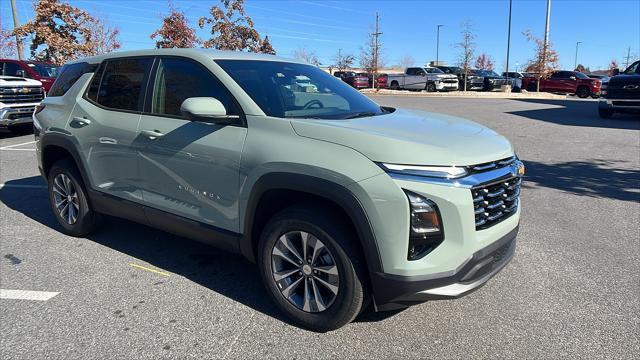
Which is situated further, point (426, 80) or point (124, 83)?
point (426, 80)

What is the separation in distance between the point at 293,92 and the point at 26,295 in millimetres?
2551

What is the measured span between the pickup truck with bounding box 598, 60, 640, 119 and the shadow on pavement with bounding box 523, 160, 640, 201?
8076 mm

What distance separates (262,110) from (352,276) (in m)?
1.30

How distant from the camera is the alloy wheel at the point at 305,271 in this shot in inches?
117

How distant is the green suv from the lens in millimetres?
2666

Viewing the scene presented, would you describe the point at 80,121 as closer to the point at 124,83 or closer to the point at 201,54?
the point at 124,83

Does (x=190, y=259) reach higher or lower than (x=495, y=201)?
lower

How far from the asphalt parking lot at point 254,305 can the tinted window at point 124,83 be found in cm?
138

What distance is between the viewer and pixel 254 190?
123 inches

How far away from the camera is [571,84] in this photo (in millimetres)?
33281

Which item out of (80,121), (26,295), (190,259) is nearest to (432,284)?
(190,259)

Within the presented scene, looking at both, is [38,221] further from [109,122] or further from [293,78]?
[293,78]

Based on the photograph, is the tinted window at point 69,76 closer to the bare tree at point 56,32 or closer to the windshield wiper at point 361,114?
the windshield wiper at point 361,114

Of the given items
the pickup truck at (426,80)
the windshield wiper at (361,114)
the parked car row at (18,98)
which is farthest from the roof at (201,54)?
the pickup truck at (426,80)
